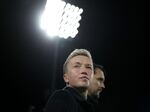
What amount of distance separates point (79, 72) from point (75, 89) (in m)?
0.10

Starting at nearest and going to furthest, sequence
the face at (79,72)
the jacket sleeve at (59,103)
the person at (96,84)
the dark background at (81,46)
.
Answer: the jacket sleeve at (59,103)
the face at (79,72)
the person at (96,84)
the dark background at (81,46)

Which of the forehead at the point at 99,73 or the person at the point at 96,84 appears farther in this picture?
the forehead at the point at 99,73

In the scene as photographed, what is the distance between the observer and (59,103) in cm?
165

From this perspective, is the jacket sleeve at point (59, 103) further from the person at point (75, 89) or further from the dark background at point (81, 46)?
the dark background at point (81, 46)

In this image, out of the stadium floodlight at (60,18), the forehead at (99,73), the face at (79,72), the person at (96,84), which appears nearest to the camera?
the face at (79,72)

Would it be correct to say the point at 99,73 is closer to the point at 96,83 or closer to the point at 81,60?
the point at 96,83

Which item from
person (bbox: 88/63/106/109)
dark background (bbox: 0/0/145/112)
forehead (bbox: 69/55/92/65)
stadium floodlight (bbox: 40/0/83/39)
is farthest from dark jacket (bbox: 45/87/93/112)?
dark background (bbox: 0/0/145/112)

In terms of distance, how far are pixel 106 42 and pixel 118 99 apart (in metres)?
0.61

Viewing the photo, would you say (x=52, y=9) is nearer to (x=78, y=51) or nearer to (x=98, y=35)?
(x=98, y=35)

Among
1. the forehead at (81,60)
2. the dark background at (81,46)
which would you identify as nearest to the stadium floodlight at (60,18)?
the dark background at (81,46)

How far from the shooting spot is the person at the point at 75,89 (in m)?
1.66

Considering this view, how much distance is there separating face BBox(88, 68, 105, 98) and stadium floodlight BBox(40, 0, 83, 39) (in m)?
0.93

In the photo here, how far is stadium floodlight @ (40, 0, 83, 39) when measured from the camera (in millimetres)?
3283

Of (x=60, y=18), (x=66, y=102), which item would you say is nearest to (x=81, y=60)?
(x=66, y=102)
